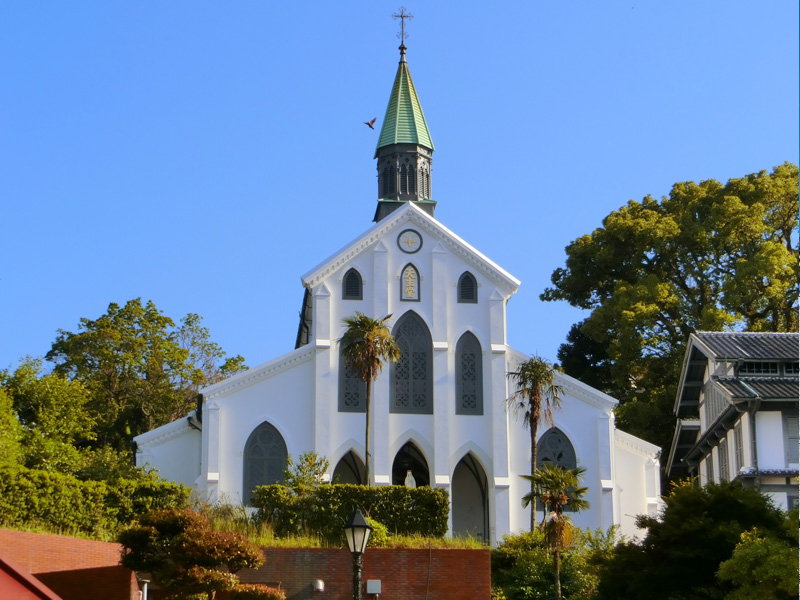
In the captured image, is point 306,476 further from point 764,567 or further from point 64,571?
point 764,567

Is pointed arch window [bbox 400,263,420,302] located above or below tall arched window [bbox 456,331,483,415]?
above

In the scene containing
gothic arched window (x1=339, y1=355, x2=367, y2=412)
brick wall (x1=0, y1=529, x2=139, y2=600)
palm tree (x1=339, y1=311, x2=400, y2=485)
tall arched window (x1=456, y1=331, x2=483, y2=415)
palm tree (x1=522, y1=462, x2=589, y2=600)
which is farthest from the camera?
tall arched window (x1=456, y1=331, x2=483, y2=415)

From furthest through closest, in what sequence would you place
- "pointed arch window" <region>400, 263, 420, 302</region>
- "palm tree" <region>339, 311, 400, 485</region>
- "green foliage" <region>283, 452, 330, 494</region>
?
"pointed arch window" <region>400, 263, 420, 302</region>
"palm tree" <region>339, 311, 400, 485</region>
"green foliage" <region>283, 452, 330, 494</region>

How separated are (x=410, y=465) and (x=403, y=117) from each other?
16.8 meters

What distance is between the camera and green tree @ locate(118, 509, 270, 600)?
26562 millimetres

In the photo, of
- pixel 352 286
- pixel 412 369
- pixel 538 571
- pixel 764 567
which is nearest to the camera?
pixel 764 567

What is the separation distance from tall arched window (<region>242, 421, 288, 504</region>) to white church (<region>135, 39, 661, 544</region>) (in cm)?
5

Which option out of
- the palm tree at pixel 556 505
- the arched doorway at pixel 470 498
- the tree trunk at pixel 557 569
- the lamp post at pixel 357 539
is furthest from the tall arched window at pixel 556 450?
the lamp post at pixel 357 539

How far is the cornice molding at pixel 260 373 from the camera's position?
161 ft

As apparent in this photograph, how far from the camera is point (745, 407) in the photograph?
36.5 m

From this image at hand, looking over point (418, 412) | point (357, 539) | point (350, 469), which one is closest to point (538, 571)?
point (357, 539)

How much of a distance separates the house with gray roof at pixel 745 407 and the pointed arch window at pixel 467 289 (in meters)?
10.3

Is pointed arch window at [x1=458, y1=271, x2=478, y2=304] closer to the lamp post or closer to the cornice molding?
→ the cornice molding

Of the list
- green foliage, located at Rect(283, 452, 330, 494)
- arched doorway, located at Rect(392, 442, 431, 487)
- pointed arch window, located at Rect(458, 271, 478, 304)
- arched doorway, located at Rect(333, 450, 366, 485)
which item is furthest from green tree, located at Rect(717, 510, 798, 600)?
pointed arch window, located at Rect(458, 271, 478, 304)
